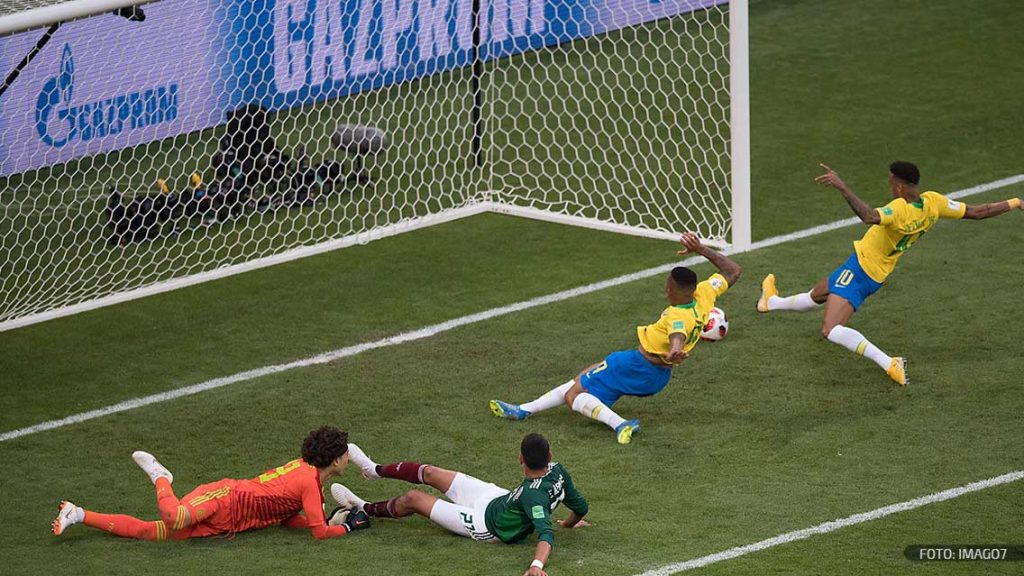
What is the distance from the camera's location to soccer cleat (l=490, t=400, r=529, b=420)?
9.95 metres

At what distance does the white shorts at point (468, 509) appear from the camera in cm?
838

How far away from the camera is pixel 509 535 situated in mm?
8297

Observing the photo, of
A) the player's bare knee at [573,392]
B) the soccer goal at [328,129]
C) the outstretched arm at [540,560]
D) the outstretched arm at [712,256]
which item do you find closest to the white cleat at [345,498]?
the outstretched arm at [540,560]

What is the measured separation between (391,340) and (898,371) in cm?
356

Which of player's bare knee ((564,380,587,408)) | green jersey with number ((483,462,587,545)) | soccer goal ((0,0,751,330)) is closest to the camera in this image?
green jersey with number ((483,462,587,545))

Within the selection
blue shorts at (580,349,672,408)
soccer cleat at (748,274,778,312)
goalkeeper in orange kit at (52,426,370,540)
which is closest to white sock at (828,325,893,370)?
soccer cleat at (748,274,778,312)

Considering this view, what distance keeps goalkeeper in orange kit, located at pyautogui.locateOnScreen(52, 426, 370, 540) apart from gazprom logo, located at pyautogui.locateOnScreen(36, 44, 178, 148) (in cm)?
379

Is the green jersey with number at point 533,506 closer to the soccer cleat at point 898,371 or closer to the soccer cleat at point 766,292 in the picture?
the soccer cleat at point 898,371

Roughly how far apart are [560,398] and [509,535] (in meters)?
1.74

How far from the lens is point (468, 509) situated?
845 centimetres

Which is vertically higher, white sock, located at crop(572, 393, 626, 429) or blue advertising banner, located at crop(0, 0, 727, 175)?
blue advertising banner, located at crop(0, 0, 727, 175)

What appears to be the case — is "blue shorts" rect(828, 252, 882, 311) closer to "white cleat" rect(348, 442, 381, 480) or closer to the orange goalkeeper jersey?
"white cleat" rect(348, 442, 381, 480)

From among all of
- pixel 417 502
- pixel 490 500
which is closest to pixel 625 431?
pixel 490 500

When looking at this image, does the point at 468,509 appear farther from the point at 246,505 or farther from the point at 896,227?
the point at 896,227
